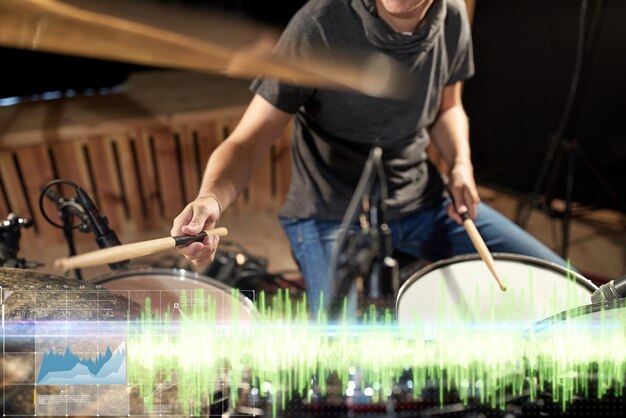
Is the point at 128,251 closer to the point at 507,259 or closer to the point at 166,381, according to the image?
the point at 166,381

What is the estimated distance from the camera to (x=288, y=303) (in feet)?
3.80

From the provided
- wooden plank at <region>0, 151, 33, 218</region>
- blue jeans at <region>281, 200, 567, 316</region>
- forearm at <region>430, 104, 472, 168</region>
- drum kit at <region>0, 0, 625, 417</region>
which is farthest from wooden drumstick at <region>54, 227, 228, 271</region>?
wooden plank at <region>0, 151, 33, 218</region>

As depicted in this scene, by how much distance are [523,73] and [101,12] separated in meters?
1.54

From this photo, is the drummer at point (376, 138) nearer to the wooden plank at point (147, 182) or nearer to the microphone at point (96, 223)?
the microphone at point (96, 223)

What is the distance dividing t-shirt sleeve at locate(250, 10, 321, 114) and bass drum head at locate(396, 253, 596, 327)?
0.45 meters

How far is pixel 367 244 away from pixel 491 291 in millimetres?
430

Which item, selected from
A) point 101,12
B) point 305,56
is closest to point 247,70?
point 305,56

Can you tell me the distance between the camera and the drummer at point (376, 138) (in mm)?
1318

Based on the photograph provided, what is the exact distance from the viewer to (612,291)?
945mm

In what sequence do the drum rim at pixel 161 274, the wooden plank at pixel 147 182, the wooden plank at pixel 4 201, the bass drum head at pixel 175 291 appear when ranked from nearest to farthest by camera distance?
the bass drum head at pixel 175 291, the drum rim at pixel 161 274, the wooden plank at pixel 4 201, the wooden plank at pixel 147 182

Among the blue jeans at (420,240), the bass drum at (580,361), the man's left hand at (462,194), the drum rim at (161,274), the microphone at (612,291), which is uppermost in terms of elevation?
the man's left hand at (462,194)

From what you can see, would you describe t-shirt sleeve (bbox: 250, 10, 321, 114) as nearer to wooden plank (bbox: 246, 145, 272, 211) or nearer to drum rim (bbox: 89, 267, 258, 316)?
drum rim (bbox: 89, 267, 258, 316)

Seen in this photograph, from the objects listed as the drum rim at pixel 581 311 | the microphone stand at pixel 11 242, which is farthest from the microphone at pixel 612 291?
the microphone stand at pixel 11 242
